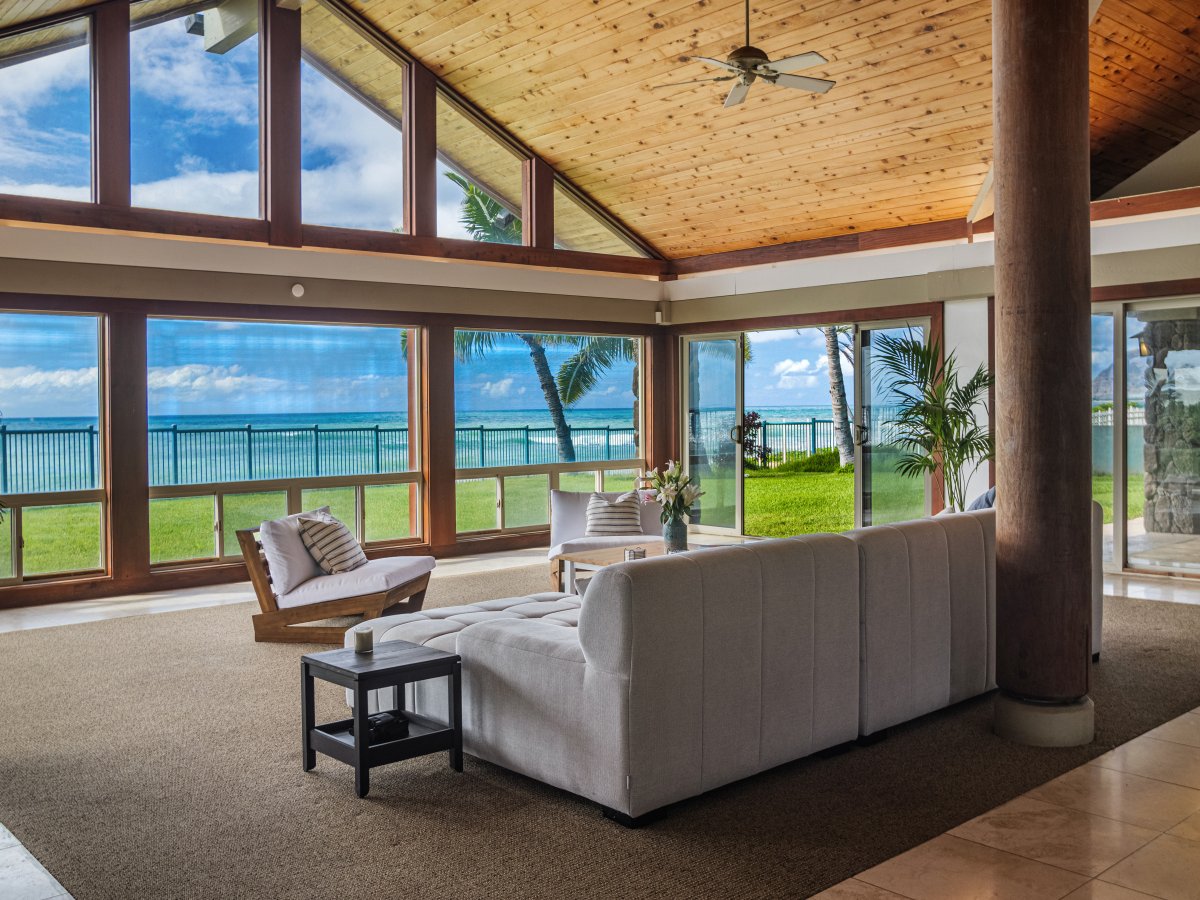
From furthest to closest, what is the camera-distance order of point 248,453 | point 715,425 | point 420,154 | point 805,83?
point 715,425
point 420,154
point 248,453
point 805,83

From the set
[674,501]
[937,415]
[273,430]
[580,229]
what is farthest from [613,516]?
[580,229]

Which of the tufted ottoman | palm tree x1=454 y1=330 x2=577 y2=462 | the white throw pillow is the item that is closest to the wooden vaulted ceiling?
palm tree x1=454 y1=330 x2=577 y2=462

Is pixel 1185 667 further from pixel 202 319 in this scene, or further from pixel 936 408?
pixel 202 319

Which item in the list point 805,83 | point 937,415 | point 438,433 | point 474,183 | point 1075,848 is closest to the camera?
point 1075,848

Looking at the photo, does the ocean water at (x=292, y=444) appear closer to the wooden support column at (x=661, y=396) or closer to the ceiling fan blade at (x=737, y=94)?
the wooden support column at (x=661, y=396)

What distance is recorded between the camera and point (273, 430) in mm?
8953

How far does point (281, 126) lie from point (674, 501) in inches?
181

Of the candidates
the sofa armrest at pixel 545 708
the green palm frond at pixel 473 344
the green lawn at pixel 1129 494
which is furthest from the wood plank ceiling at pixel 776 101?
the sofa armrest at pixel 545 708

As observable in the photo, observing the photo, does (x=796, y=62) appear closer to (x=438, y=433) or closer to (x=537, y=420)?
(x=438, y=433)

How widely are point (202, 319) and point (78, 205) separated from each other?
1181 millimetres

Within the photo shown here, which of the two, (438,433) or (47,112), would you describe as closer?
(47,112)

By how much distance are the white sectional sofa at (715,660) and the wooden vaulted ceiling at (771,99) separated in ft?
13.1

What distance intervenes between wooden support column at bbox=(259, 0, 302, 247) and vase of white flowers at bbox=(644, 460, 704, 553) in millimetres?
3878

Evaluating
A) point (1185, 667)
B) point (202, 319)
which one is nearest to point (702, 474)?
point (202, 319)
